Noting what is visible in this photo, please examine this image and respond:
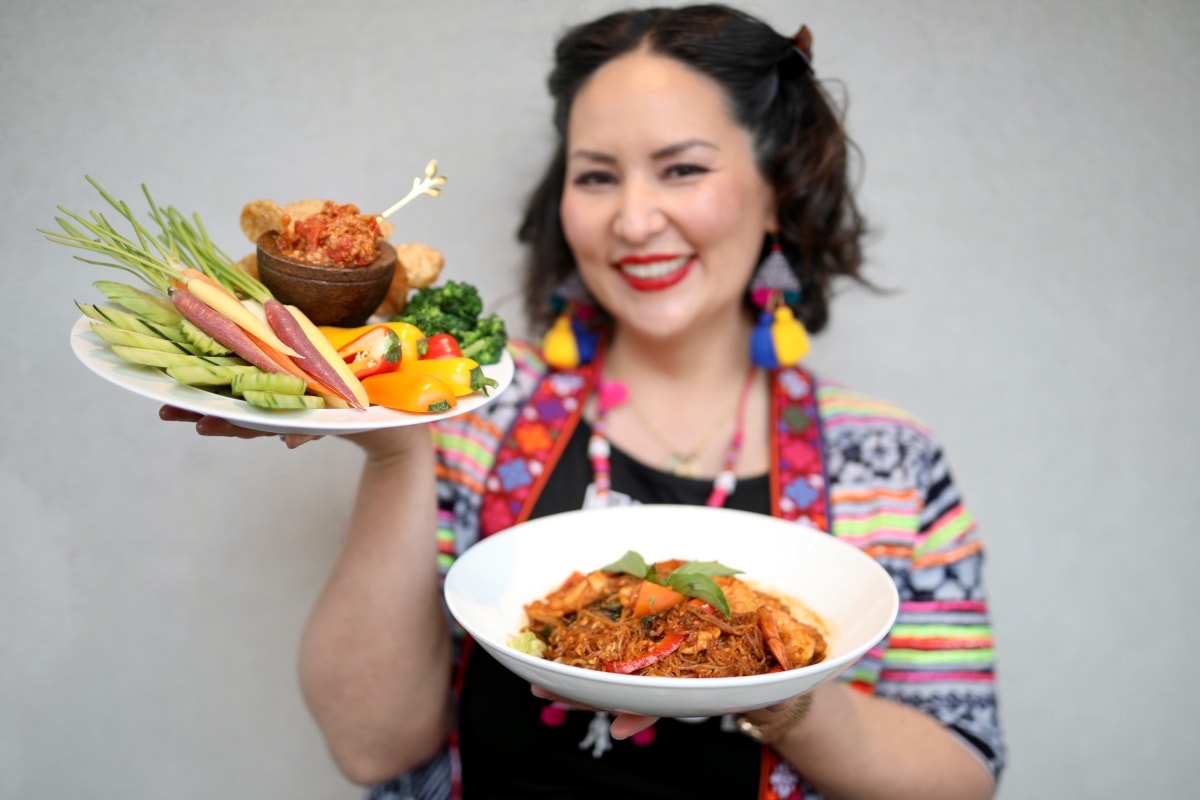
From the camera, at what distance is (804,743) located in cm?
174

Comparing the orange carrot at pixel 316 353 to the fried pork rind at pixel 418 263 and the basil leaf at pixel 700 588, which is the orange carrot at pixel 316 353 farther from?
the basil leaf at pixel 700 588

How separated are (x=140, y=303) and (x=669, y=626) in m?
0.91

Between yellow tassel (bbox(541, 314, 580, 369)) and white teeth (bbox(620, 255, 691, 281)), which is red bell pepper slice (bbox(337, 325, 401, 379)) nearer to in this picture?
white teeth (bbox(620, 255, 691, 281))

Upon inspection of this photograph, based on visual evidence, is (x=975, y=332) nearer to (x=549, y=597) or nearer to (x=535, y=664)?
(x=549, y=597)

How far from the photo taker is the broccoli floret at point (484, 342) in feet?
5.08

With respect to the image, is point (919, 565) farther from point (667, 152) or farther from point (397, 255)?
point (397, 255)

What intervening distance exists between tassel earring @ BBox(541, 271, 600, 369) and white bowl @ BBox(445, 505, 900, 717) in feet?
2.26

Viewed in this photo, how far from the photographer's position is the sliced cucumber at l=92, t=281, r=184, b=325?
126 cm

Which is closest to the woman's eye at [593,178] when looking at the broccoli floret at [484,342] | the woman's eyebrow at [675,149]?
the woman's eyebrow at [675,149]

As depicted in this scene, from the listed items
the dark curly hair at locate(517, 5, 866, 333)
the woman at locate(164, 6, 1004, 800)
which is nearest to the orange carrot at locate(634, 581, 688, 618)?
the woman at locate(164, 6, 1004, 800)

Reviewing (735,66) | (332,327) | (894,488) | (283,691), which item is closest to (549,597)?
(332,327)

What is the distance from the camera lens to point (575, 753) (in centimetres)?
195

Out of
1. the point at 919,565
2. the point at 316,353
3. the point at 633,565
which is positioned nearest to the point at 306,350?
the point at 316,353

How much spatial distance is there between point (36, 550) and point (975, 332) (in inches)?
108
